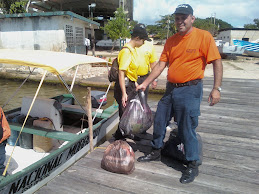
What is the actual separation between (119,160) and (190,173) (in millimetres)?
983

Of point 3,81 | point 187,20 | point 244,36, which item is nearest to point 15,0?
point 3,81

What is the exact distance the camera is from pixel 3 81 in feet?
49.6

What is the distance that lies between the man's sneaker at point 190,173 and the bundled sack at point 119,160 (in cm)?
72

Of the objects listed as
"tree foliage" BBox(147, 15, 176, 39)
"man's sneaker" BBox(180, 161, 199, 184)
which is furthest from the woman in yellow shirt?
"tree foliage" BBox(147, 15, 176, 39)

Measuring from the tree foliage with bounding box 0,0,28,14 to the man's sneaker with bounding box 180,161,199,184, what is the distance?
21967 mm

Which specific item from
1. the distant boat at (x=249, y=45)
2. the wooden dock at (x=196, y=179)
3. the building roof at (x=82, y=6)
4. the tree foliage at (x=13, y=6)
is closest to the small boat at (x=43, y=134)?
the wooden dock at (x=196, y=179)

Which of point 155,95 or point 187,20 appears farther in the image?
point 155,95

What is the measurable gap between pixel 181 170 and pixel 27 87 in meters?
13.5

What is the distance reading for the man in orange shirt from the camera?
255 centimetres

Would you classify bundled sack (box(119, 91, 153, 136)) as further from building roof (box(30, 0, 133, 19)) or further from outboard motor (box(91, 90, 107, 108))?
building roof (box(30, 0, 133, 19))

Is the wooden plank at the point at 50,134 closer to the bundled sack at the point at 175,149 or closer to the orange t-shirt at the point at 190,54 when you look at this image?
the bundled sack at the point at 175,149

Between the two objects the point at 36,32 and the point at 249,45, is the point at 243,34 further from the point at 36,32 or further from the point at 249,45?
the point at 36,32

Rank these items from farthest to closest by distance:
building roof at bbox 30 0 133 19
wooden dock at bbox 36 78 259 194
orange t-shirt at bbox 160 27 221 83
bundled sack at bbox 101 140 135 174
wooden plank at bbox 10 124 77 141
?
→ building roof at bbox 30 0 133 19, wooden plank at bbox 10 124 77 141, bundled sack at bbox 101 140 135 174, wooden dock at bbox 36 78 259 194, orange t-shirt at bbox 160 27 221 83

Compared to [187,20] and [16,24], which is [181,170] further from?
[16,24]
